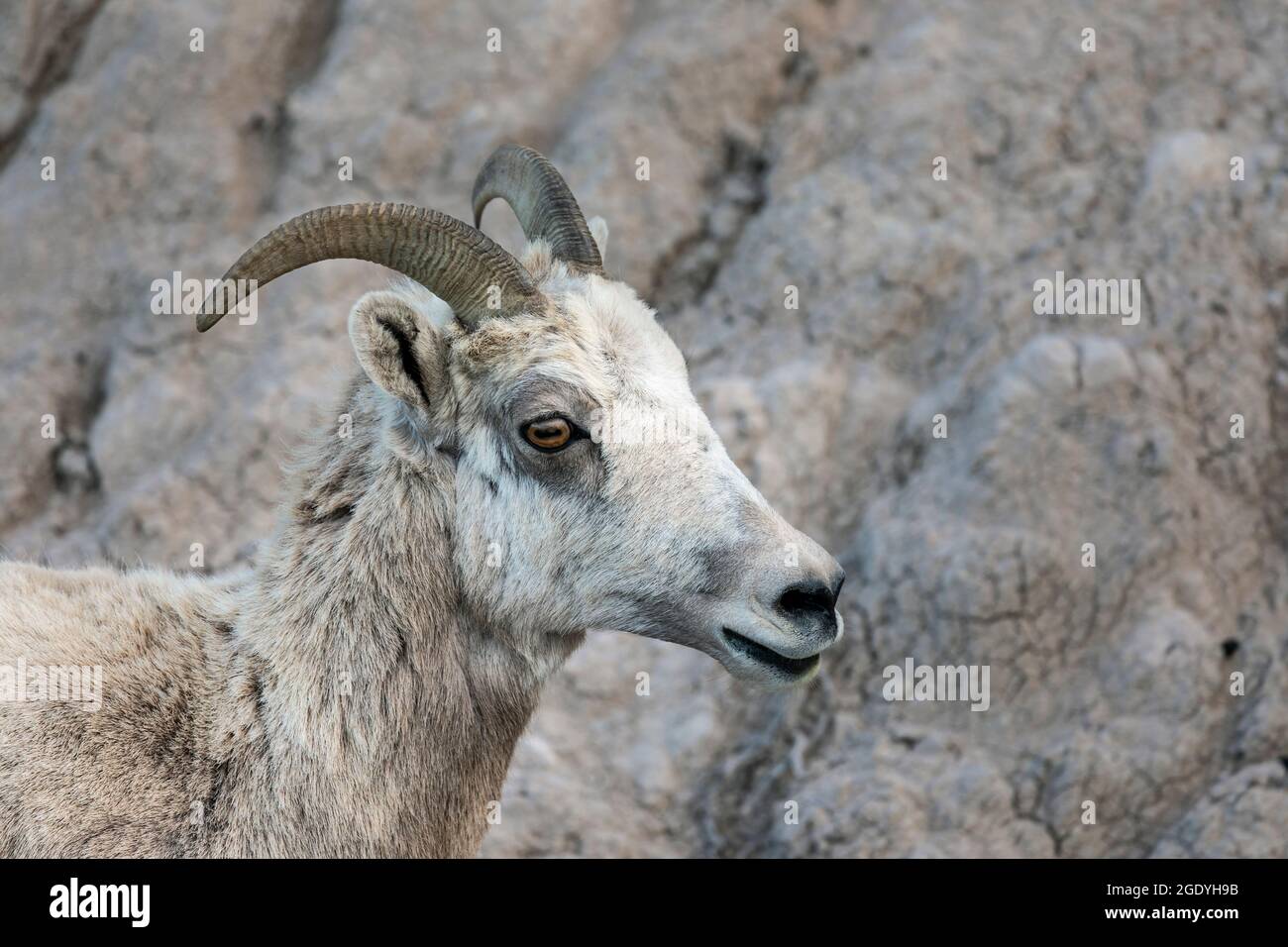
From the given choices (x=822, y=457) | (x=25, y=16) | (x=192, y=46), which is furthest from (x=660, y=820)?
(x=25, y=16)

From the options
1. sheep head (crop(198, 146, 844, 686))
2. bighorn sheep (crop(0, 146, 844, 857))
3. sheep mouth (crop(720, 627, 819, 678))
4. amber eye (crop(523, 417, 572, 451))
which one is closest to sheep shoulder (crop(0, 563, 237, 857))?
bighorn sheep (crop(0, 146, 844, 857))

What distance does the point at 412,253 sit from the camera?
453cm

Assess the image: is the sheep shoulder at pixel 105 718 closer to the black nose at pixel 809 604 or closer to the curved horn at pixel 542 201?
the curved horn at pixel 542 201

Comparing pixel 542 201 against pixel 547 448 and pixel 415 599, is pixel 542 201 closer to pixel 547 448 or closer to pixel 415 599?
pixel 547 448

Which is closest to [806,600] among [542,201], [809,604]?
[809,604]

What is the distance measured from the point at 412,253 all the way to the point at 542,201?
0.87m

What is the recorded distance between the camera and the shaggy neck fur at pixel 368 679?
446cm

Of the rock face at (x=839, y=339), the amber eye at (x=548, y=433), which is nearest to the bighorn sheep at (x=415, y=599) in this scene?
the amber eye at (x=548, y=433)

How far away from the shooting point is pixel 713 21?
9078 millimetres

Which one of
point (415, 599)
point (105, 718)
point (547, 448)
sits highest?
point (547, 448)

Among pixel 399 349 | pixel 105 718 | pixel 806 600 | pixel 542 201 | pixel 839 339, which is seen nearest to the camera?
pixel 806 600

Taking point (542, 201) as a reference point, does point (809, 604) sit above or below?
below
